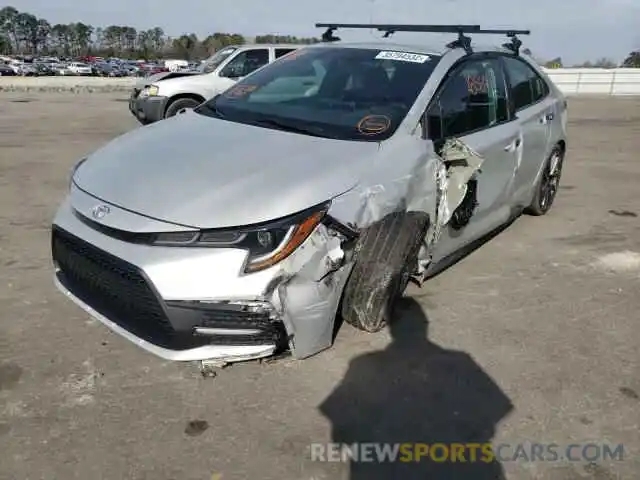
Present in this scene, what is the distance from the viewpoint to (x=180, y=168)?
3188mm

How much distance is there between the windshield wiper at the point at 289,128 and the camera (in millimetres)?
3596

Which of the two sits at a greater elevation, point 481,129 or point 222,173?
point 481,129

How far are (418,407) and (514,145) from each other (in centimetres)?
254

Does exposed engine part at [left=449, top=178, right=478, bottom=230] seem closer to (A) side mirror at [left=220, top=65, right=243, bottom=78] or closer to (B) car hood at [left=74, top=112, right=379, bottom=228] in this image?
(B) car hood at [left=74, top=112, right=379, bottom=228]

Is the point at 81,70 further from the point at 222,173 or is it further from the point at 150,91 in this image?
the point at 222,173

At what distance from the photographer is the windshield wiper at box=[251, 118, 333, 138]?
3596mm

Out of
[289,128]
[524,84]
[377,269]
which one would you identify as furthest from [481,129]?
[377,269]

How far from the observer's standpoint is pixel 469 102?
4.21m

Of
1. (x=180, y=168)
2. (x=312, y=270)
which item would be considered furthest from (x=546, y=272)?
(x=180, y=168)

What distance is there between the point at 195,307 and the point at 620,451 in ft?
6.32

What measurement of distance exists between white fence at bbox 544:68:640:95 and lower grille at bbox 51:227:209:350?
84.1ft

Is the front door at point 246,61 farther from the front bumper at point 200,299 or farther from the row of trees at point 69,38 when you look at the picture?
the row of trees at point 69,38

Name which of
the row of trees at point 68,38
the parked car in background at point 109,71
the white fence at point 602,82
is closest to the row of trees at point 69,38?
the row of trees at point 68,38

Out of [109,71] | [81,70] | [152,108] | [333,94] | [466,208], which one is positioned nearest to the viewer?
[333,94]
